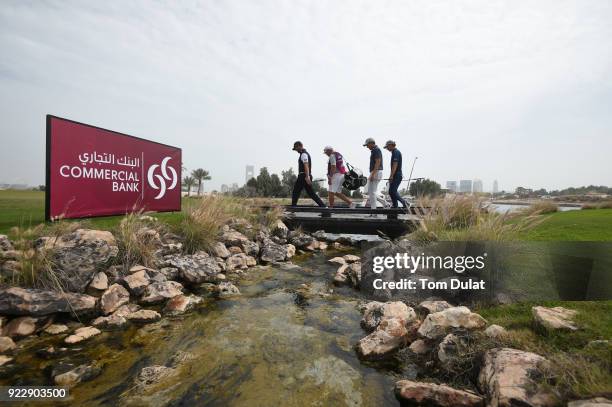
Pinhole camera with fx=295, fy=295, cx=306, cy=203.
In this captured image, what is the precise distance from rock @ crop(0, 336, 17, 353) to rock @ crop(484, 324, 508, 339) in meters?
4.71

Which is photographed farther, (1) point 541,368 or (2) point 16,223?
(2) point 16,223

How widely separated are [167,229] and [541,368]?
675cm

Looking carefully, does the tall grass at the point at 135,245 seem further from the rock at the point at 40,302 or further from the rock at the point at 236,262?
the rock at the point at 236,262

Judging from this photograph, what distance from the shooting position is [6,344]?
3021mm

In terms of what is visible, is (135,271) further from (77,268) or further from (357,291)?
(357,291)

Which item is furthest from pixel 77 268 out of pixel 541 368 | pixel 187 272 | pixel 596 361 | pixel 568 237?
pixel 568 237

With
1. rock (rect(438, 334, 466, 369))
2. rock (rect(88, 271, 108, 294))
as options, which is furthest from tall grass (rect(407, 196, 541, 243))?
rock (rect(88, 271, 108, 294))

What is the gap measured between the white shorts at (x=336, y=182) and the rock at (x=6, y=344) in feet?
28.9

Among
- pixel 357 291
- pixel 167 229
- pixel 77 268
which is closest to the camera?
pixel 77 268

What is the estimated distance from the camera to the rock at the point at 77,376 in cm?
255

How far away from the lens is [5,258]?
13.4 ft

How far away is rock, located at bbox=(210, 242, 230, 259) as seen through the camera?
6.63 m

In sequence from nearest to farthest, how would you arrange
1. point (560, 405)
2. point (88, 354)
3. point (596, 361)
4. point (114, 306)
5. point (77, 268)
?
point (560, 405), point (596, 361), point (88, 354), point (114, 306), point (77, 268)

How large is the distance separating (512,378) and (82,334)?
4131 mm
